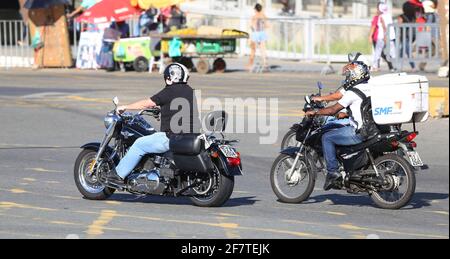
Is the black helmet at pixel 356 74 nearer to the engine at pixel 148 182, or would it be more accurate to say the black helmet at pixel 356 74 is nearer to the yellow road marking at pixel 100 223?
the engine at pixel 148 182

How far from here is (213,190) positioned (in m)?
12.0

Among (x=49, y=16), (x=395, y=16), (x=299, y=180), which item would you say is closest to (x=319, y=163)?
(x=299, y=180)

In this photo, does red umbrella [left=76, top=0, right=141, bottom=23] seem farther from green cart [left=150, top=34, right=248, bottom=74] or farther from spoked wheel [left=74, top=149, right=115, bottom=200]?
spoked wheel [left=74, top=149, right=115, bottom=200]

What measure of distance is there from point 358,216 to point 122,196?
2768 millimetres

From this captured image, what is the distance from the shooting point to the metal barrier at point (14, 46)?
105 ft

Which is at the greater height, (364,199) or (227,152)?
(227,152)

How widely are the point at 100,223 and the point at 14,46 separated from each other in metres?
22.9

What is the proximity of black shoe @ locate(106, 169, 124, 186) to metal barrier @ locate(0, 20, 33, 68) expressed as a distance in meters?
19.8

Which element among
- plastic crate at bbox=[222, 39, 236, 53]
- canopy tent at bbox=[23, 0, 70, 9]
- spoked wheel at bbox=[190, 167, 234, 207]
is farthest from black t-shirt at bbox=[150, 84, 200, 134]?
canopy tent at bbox=[23, 0, 70, 9]

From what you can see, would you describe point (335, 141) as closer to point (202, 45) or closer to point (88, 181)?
point (88, 181)

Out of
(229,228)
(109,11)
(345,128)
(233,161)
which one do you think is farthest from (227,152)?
(109,11)

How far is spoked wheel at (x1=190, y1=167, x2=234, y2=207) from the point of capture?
1188cm

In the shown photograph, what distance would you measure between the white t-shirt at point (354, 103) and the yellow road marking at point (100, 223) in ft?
8.57

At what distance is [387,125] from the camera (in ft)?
Result: 39.7
